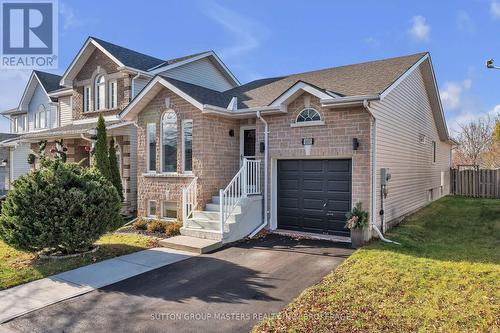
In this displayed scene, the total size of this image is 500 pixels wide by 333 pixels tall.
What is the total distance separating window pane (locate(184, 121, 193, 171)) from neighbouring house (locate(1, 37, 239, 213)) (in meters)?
4.42

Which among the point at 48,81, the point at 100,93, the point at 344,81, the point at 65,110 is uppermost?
the point at 48,81

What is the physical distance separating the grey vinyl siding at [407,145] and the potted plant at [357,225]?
109 centimetres

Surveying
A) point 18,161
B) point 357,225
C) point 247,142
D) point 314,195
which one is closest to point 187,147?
point 247,142

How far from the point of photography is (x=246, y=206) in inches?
388

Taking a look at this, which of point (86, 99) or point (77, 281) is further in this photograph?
point (86, 99)

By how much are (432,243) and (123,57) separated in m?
15.0

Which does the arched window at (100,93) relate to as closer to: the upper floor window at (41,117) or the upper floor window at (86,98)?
the upper floor window at (86,98)

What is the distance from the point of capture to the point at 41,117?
2333 centimetres

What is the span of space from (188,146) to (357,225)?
5775mm

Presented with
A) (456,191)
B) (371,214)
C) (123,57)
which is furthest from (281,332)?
(456,191)

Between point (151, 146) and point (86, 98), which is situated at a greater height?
point (86, 98)

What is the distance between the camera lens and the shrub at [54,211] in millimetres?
7168

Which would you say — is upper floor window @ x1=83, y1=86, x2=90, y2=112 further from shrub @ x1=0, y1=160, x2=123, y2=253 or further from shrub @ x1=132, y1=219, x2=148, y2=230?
shrub @ x1=0, y1=160, x2=123, y2=253

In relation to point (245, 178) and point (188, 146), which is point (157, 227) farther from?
point (245, 178)
